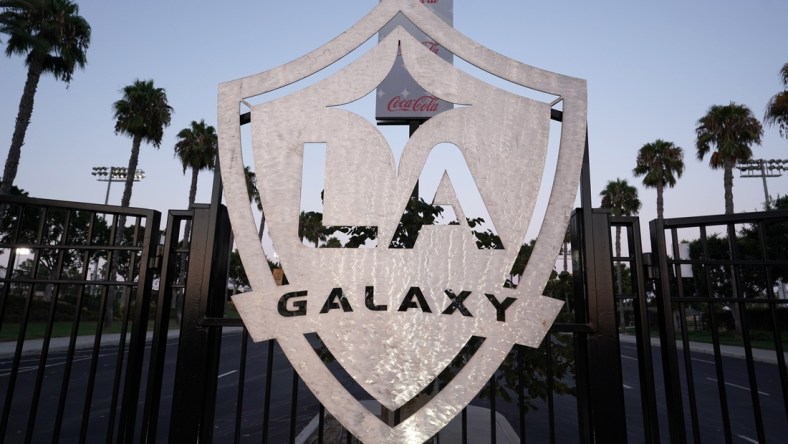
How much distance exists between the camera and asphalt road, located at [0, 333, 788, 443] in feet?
19.9

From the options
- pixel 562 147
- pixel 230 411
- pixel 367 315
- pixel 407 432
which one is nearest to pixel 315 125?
pixel 367 315

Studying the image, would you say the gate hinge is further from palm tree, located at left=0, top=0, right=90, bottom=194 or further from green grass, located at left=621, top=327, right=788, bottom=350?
green grass, located at left=621, top=327, right=788, bottom=350

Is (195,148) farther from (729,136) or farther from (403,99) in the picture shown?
(729,136)

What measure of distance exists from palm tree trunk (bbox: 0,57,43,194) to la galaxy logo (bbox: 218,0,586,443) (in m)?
14.8

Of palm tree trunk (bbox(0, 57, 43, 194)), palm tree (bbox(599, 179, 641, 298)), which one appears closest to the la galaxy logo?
palm tree trunk (bbox(0, 57, 43, 194))

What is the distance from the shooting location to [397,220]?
220 cm

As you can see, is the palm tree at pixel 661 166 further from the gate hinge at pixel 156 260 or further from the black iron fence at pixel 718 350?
the gate hinge at pixel 156 260

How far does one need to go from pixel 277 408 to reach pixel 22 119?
12.8 meters

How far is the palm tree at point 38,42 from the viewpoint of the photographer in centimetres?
1377

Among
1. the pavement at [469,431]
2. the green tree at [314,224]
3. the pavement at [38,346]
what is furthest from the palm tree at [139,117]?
the pavement at [469,431]

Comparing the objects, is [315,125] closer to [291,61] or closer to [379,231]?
[291,61]

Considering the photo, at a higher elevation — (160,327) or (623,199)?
(623,199)

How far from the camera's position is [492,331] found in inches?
81.7

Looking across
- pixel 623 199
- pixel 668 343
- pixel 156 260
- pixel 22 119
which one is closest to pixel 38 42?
pixel 22 119
